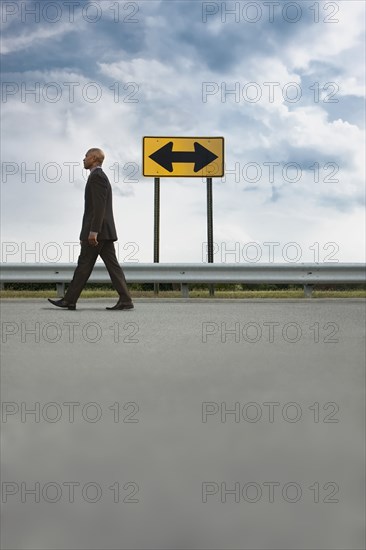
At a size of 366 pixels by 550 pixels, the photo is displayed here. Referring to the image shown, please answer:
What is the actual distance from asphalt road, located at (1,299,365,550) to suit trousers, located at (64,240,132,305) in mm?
2738

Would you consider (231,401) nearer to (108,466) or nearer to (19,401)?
(19,401)

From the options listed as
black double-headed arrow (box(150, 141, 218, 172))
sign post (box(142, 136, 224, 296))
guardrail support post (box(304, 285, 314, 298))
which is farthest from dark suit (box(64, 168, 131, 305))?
black double-headed arrow (box(150, 141, 218, 172))

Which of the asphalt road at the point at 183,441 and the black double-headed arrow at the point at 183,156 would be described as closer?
the asphalt road at the point at 183,441

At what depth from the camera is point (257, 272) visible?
14227mm

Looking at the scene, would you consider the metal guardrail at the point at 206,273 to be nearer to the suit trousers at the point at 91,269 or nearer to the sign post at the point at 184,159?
the suit trousers at the point at 91,269

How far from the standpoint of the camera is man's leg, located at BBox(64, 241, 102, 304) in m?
11.3

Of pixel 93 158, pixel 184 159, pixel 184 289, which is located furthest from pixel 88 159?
pixel 184 159

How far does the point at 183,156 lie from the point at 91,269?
21.8 feet

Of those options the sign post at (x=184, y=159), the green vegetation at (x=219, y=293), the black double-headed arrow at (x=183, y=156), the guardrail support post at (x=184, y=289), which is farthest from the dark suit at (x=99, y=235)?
the black double-headed arrow at (x=183, y=156)

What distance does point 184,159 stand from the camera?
17.5 meters

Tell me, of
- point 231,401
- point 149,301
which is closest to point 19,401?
point 231,401

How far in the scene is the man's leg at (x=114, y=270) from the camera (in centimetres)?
→ 1146

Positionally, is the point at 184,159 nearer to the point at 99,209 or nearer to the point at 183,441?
the point at 99,209

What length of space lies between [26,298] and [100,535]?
1080 cm
